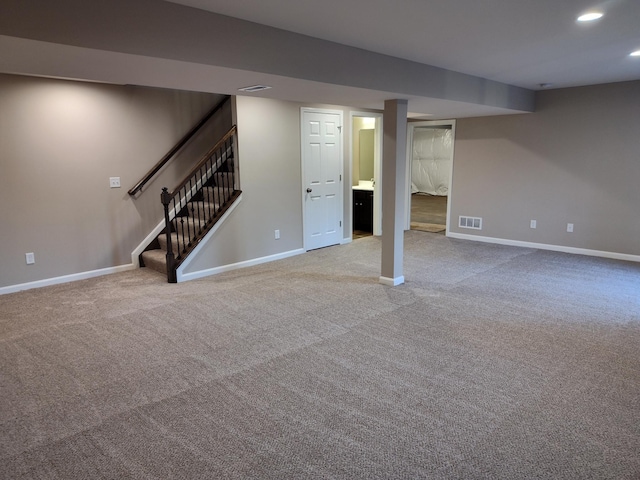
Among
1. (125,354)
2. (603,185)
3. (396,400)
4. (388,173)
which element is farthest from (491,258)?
(125,354)

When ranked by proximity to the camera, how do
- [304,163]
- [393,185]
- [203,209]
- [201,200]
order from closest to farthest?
[393,185] → [203,209] → [201,200] → [304,163]

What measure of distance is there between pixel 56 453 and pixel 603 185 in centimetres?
660

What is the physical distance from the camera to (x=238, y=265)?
5496 mm

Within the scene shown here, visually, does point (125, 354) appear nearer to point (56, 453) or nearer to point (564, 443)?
point (56, 453)

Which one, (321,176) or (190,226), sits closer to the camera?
(190,226)

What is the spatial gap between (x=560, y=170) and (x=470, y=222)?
1587 mm

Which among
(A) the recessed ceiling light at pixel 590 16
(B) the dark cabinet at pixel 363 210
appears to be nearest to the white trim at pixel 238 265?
(B) the dark cabinet at pixel 363 210

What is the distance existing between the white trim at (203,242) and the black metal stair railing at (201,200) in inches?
1.4

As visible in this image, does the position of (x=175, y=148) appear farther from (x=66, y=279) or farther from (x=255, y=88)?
(x=255, y=88)

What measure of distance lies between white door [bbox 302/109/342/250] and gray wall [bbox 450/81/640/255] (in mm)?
2192

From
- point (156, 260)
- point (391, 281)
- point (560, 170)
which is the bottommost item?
point (391, 281)

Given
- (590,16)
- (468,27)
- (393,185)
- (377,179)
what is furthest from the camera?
(377,179)

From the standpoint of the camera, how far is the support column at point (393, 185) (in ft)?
14.5

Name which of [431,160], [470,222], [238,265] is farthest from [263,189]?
[431,160]
